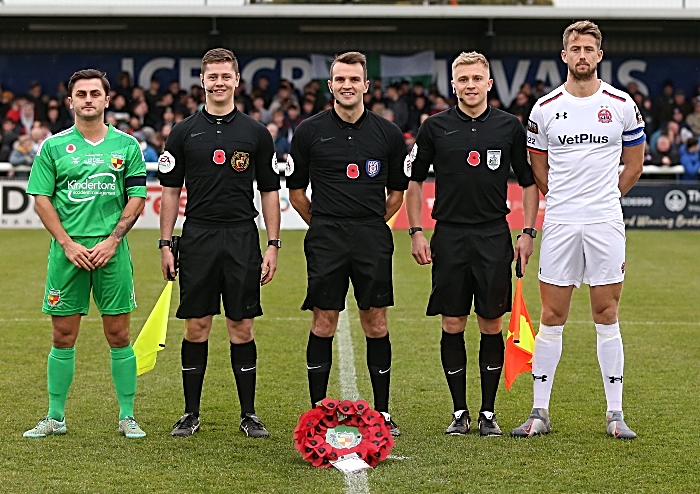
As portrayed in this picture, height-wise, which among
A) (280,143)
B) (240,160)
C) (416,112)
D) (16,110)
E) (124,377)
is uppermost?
(16,110)

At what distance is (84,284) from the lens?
588 centimetres

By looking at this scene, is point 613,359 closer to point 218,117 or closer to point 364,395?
point 364,395

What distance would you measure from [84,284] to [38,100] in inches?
745

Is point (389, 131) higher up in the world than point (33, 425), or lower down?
higher up

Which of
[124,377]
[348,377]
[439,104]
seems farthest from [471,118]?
[439,104]

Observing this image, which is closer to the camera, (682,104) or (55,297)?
(55,297)

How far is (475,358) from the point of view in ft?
27.8

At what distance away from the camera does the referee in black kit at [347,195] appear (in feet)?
19.1

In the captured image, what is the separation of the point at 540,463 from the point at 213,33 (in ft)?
64.2

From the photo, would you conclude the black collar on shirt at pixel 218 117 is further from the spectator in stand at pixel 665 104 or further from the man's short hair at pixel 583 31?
the spectator in stand at pixel 665 104

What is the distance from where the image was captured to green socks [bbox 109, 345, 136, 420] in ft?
19.7

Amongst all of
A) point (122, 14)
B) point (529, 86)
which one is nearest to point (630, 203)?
point (529, 86)

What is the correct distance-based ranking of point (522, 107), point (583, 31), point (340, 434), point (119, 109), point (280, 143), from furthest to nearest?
point (522, 107)
point (119, 109)
point (280, 143)
point (583, 31)
point (340, 434)

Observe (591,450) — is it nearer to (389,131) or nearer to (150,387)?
(389,131)
